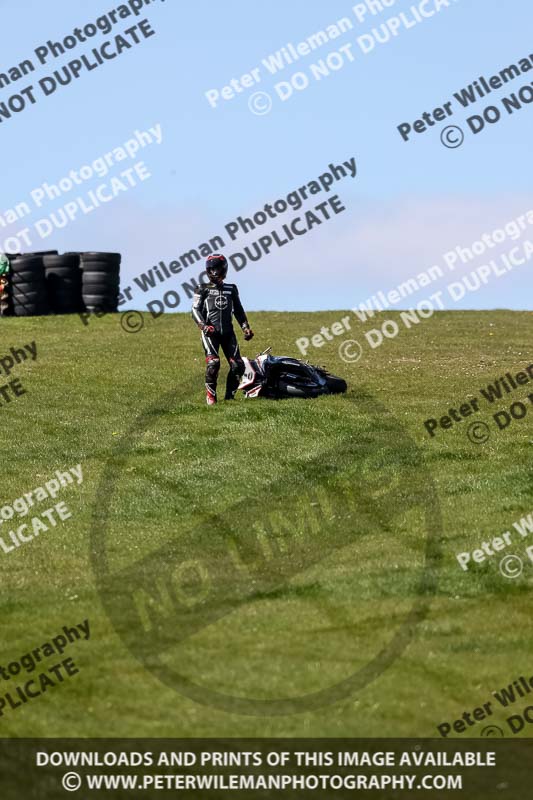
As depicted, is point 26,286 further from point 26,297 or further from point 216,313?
point 216,313

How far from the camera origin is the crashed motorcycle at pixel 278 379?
22891 millimetres

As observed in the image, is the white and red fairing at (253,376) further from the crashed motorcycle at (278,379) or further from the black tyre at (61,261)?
the black tyre at (61,261)

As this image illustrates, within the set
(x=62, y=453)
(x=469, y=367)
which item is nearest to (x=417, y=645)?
(x=62, y=453)

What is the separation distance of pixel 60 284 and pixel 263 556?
23615mm

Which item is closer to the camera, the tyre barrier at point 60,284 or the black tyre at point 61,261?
the black tyre at point 61,261

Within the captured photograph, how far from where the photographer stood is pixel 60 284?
37625mm

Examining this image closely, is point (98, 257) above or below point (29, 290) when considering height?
above

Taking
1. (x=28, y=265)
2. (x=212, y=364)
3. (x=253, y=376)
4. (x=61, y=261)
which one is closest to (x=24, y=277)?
(x=28, y=265)

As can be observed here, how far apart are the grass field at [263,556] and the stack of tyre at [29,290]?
10051mm

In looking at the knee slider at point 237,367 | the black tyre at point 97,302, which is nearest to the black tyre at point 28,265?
the black tyre at point 97,302

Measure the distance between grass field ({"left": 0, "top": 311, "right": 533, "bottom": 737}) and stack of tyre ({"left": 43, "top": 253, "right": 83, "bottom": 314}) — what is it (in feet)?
33.0

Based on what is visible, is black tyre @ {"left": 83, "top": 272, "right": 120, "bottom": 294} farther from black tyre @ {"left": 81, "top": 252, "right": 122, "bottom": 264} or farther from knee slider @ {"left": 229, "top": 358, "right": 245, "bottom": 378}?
knee slider @ {"left": 229, "top": 358, "right": 245, "bottom": 378}

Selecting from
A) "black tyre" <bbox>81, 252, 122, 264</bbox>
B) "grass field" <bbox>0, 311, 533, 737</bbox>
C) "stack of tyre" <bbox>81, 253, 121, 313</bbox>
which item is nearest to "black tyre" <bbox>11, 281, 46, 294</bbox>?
"stack of tyre" <bbox>81, 253, 121, 313</bbox>
